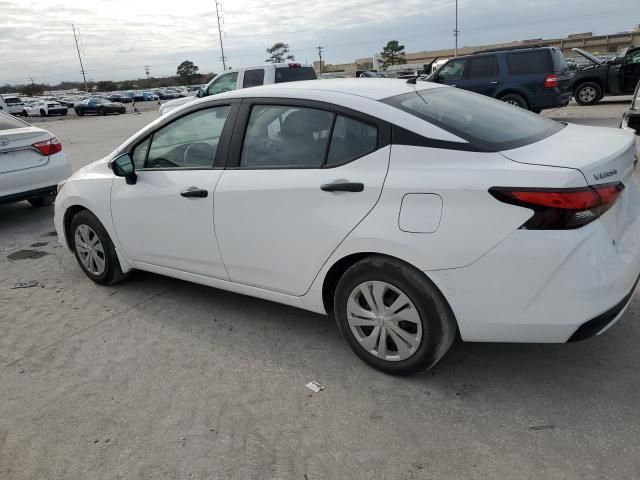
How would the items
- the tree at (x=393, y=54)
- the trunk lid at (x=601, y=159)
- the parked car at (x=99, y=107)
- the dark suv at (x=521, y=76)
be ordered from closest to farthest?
the trunk lid at (x=601, y=159) → the dark suv at (x=521, y=76) → the parked car at (x=99, y=107) → the tree at (x=393, y=54)

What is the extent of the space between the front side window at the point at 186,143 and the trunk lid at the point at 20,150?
3.43 meters

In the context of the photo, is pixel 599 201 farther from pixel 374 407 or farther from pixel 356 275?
pixel 374 407

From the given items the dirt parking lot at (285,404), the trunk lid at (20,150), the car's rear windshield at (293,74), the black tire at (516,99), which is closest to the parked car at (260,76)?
the car's rear windshield at (293,74)

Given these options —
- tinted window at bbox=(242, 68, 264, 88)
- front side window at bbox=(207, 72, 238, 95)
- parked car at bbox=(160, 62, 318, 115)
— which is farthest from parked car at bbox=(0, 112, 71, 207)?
front side window at bbox=(207, 72, 238, 95)

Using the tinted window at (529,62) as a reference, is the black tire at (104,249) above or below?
below

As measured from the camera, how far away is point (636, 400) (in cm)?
265

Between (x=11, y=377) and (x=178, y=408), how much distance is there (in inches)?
49.4

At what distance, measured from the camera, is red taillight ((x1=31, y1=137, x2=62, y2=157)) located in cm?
689

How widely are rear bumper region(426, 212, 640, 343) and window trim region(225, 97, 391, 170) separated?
0.81 metres

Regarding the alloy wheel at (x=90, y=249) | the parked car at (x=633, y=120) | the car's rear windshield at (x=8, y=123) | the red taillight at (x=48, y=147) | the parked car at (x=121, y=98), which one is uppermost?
the car's rear windshield at (x=8, y=123)

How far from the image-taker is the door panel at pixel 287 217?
2834 millimetres

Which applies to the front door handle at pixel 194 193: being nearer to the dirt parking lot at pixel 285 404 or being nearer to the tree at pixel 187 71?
the dirt parking lot at pixel 285 404

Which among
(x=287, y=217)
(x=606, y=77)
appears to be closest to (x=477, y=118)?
(x=287, y=217)

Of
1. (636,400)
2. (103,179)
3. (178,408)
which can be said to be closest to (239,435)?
(178,408)
